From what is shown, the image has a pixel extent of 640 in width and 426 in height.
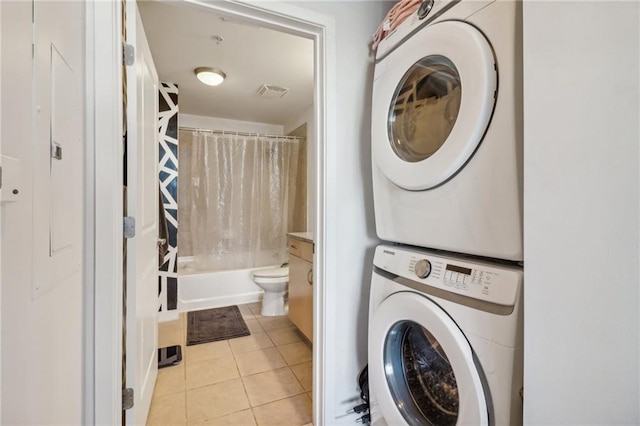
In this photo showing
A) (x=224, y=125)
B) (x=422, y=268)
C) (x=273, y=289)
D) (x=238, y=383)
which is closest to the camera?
(x=422, y=268)

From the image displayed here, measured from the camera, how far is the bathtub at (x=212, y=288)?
2.70m

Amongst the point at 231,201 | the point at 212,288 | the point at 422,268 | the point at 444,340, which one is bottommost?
the point at 212,288

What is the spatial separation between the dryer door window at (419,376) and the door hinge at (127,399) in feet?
3.22

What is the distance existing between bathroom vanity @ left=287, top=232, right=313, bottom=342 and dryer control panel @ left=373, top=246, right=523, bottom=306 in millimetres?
875

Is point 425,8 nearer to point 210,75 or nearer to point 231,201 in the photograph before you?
point 210,75

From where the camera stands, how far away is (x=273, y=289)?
2588mm

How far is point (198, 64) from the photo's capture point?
220 centimetres

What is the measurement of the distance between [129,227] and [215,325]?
1.66 metres

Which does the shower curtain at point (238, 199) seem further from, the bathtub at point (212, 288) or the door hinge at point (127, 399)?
the door hinge at point (127, 399)
